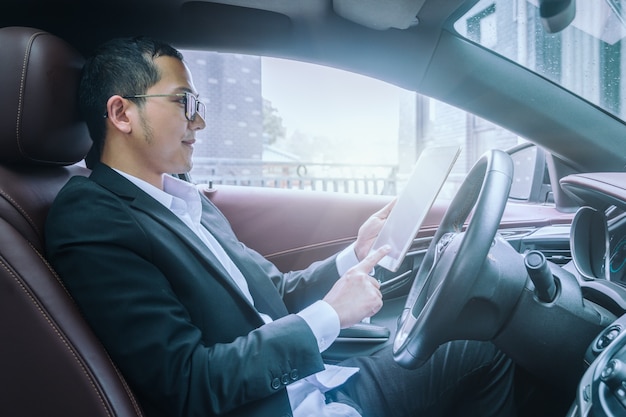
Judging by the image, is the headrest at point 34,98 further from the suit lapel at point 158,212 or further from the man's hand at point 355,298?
the man's hand at point 355,298

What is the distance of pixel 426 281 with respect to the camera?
1.09m

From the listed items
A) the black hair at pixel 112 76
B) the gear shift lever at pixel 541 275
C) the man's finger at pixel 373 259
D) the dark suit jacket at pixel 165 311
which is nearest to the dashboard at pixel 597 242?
the gear shift lever at pixel 541 275

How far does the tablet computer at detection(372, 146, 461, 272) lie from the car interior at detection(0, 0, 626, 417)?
0.08 m

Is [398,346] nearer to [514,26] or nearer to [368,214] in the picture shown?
[368,214]

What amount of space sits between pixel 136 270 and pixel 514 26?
4.64 ft

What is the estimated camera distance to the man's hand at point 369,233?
141 centimetres

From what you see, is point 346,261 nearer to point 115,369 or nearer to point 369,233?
point 369,233

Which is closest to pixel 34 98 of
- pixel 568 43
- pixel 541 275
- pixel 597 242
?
pixel 541 275

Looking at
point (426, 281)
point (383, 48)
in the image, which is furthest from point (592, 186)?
point (383, 48)

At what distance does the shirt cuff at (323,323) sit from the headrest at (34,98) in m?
0.62

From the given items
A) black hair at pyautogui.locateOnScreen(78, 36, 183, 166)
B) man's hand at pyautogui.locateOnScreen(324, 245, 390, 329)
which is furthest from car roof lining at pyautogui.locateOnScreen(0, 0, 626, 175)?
man's hand at pyautogui.locateOnScreen(324, 245, 390, 329)

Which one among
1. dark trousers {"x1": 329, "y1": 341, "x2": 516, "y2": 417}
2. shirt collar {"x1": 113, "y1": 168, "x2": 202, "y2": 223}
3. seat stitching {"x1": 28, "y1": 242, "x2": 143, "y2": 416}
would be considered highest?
shirt collar {"x1": 113, "y1": 168, "x2": 202, "y2": 223}

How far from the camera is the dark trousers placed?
1.11 m

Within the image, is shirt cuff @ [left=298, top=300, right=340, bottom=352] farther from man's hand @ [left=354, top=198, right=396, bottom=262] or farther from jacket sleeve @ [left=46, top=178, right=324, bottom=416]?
man's hand @ [left=354, top=198, right=396, bottom=262]
